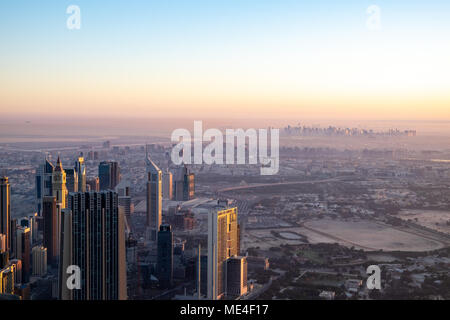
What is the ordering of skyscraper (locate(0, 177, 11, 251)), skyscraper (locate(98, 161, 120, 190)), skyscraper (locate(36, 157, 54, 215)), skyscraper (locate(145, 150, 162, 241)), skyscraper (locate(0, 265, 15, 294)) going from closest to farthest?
skyscraper (locate(0, 265, 15, 294)) < skyscraper (locate(0, 177, 11, 251)) < skyscraper (locate(36, 157, 54, 215)) < skyscraper (locate(145, 150, 162, 241)) < skyscraper (locate(98, 161, 120, 190))

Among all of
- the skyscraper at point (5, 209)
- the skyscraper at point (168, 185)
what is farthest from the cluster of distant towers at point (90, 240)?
the skyscraper at point (168, 185)

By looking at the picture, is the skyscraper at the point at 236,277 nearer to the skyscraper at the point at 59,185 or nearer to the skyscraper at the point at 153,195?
the skyscraper at the point at 153,195

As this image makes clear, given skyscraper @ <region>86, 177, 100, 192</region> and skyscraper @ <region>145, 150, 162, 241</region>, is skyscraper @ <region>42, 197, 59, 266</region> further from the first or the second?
skyscraper @ <region>145, 150, 162, 241</region>

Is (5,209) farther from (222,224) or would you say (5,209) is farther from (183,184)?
(183,184)

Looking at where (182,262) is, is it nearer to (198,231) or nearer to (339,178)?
(198,231)

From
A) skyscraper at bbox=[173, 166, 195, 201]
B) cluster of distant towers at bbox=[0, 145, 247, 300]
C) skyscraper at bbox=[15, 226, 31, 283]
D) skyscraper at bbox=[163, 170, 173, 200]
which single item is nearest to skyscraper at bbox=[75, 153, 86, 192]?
cluster of distant towers at bbox=[0, 145, 247, 300]
